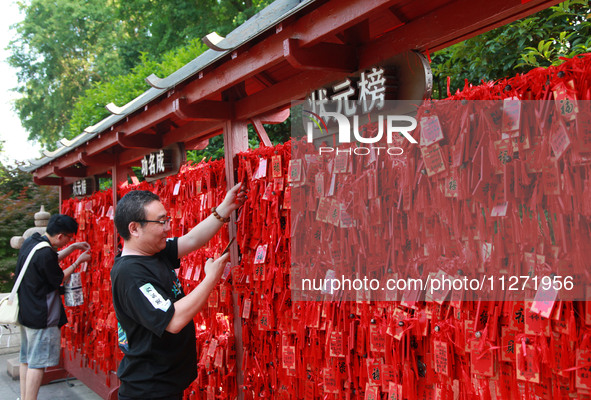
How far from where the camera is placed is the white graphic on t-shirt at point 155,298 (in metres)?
2.56

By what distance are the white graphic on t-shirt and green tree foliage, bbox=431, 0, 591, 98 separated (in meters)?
4.21

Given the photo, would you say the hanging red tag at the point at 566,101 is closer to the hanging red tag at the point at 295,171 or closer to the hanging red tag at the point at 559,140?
the hanging red tag at the point at 559,140

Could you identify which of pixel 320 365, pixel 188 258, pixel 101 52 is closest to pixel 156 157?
pixel 188 258

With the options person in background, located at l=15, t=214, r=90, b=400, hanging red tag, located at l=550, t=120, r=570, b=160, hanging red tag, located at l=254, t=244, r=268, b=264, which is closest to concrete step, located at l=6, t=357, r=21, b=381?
person in background, located at l=15, t=214, r=90, b=400

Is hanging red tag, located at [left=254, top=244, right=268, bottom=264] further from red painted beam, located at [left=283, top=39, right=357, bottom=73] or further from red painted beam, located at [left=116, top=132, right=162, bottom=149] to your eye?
red painted beam, located at [left=116, top=132, right=162, bottom=149]

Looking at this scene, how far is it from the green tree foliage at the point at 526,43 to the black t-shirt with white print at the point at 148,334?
4174mm

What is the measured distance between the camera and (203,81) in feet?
12.5

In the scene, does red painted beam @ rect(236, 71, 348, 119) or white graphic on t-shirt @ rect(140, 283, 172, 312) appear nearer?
white graphic on t-shirt @ rect(140, 283, 172, 312)

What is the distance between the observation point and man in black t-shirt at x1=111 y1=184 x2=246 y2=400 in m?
2.58

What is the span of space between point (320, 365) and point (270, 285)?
2.31ft

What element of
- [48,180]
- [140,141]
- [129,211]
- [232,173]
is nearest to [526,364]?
[129,211]

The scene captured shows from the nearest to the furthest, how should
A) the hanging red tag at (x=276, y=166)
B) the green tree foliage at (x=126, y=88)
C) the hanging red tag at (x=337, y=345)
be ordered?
the hanging red tag at (x=337, y=345) < the hanging red tag at (x=276, y=166) < the green tree foliage at (x=126, y=88)

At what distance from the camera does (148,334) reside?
2.70m

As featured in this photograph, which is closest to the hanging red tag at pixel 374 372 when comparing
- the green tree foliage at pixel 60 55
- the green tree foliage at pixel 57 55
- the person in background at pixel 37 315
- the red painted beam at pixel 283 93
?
the red painted beam at pixel 283 93
